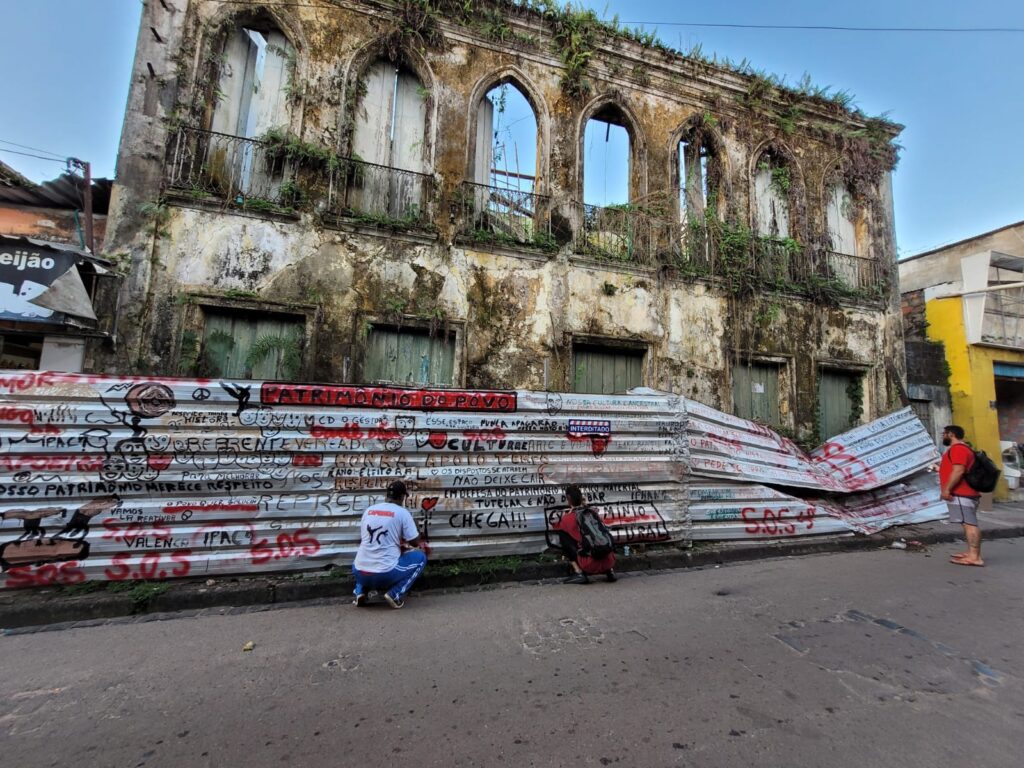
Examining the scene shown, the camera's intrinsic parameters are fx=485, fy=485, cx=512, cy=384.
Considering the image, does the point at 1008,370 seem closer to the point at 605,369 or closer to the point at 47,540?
the point at 605,369

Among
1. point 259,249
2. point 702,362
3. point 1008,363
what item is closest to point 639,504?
point 702,362

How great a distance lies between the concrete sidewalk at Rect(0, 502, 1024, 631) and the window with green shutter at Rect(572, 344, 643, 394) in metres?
3.60

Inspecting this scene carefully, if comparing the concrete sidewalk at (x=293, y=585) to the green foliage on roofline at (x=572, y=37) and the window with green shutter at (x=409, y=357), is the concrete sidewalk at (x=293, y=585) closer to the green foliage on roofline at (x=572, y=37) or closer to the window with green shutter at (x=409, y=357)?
the window with green shutter at (x=409, y=357)

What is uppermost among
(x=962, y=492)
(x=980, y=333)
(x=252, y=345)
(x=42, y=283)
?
(x=980, y=333)

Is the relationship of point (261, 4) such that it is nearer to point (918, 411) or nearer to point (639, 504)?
point (639, 504)

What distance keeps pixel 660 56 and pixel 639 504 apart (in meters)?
9.41

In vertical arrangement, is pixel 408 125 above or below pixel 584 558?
above

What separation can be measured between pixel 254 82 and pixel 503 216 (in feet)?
15.7

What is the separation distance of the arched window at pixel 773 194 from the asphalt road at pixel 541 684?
28.5ft

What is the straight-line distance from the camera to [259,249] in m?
7.51

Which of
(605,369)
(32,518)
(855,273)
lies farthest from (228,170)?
(855,273)

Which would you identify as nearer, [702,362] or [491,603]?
[491,603]

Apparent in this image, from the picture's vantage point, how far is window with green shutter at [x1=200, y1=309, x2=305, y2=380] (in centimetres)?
738

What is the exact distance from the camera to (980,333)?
38.3 feet
